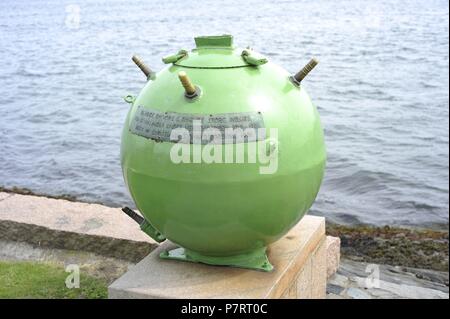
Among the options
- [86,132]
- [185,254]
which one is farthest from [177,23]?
[185,254]

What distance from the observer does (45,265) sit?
4.97m

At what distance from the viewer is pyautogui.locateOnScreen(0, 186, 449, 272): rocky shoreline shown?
20.3ft

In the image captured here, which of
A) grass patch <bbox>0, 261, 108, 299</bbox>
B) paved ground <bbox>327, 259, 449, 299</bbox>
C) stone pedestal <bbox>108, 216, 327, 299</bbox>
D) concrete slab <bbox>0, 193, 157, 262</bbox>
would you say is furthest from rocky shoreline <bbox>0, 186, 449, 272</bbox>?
grass patch <bbox>0, 261, 108, 299</bbox>

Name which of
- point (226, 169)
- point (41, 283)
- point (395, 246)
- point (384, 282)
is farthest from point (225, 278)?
point (395, 246)

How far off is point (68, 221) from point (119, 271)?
879 millimetres

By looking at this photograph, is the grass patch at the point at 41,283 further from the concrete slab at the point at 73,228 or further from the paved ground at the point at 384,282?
the paved ground at the point at 384,282

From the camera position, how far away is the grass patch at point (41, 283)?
446 cm

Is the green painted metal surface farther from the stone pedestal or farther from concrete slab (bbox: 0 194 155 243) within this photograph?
concrete slab (bbox: 0 194 155 243)

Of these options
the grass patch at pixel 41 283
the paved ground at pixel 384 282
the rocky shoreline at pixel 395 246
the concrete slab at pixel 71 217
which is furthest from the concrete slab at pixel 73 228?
the rocky shoreline at pixel 395 246

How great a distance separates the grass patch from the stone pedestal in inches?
39.5

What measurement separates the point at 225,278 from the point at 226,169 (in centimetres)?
73

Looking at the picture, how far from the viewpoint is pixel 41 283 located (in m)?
4.64

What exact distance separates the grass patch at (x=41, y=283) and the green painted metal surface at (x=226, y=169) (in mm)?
1374
